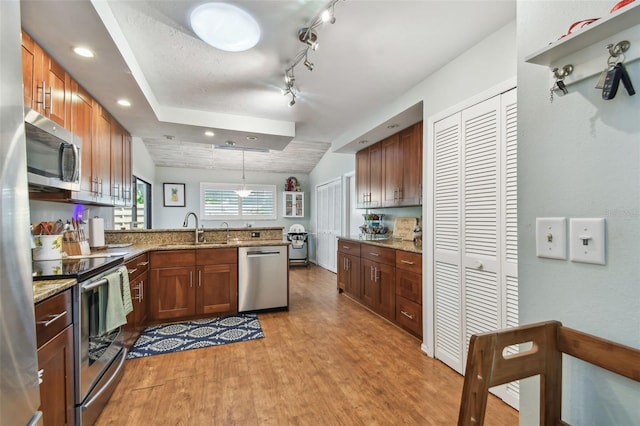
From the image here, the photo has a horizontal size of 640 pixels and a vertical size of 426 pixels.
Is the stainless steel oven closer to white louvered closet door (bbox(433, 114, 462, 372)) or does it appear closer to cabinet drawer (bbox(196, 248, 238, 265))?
cabinet drawer (bbox(196, 248, 238, 265))

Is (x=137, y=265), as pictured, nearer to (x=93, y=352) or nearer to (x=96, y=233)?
(x=96, y=233)

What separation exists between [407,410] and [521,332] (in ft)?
4.79

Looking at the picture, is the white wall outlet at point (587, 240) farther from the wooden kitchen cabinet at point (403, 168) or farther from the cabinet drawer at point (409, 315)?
the wooden kitchen cabinet at point (403, 168)

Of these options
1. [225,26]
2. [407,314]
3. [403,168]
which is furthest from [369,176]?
[225,26]

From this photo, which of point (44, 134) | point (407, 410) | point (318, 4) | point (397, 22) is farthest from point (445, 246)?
point (44, 134)

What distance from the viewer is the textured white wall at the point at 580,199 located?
26.2 inches

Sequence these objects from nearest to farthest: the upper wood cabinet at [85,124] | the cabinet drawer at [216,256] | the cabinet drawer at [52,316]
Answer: the cabinet drawer at [52,316]
the upper wood cabinet at [85,124]
the cabinet drawer at [216,256]

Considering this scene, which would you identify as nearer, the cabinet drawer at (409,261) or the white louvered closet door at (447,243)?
the white louvered closet door at (447,243)

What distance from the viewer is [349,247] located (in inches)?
169

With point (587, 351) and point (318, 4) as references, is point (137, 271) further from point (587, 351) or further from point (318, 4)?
point (587, 351)

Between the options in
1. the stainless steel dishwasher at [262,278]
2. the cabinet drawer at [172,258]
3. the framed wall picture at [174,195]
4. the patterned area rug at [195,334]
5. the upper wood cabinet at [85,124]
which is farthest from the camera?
the framed wall picture at [174,195]

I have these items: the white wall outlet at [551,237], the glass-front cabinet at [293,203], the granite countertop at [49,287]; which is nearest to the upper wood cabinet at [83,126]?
the granite countertop at [49,287]

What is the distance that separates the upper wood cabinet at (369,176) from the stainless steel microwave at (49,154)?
10.5 ft

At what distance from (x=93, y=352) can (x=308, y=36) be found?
2.37 meters
